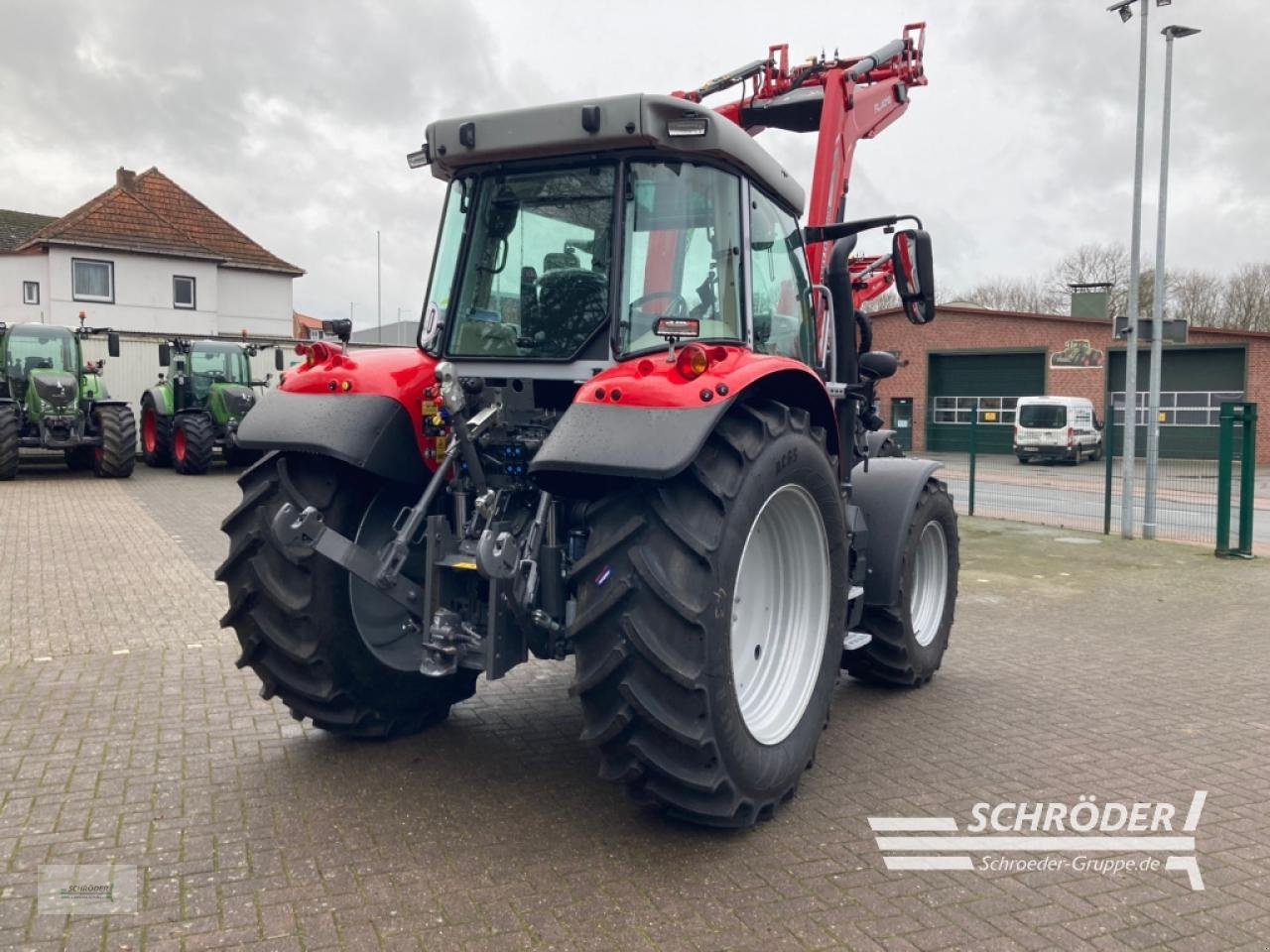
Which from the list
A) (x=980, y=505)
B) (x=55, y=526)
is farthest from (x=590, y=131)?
(x=980, y=505)

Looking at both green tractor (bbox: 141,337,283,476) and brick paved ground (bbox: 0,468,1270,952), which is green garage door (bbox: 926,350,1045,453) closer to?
green tractor (bbox: 141,337,283,476)

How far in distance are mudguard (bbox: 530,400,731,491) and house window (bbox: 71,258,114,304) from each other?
106ft

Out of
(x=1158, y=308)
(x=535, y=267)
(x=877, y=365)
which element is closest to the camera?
(x=535, y=267)

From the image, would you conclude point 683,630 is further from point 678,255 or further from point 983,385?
point 983,385

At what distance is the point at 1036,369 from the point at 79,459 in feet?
93.1

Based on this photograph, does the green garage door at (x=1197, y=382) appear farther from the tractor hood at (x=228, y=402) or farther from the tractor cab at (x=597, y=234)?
the tractor cab at (x=597, y=234)

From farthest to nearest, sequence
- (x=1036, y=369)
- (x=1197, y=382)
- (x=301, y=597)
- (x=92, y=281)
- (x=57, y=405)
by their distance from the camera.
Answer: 1. (x=1036, y=369)
2. (x=1197, y=382)
3. (x=92, y=281)
4. (x=57, y=405)
5. (x=301, y=597)

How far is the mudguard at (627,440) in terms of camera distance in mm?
3227

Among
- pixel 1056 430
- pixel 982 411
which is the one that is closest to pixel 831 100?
pixel 1056 430

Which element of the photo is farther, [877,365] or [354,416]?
[877,365]

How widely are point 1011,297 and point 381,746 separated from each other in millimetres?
50274

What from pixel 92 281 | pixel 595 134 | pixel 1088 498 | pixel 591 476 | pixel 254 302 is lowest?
pixel 1088 498

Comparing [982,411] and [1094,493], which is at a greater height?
[982,411]

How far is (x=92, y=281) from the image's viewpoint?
31422mm
